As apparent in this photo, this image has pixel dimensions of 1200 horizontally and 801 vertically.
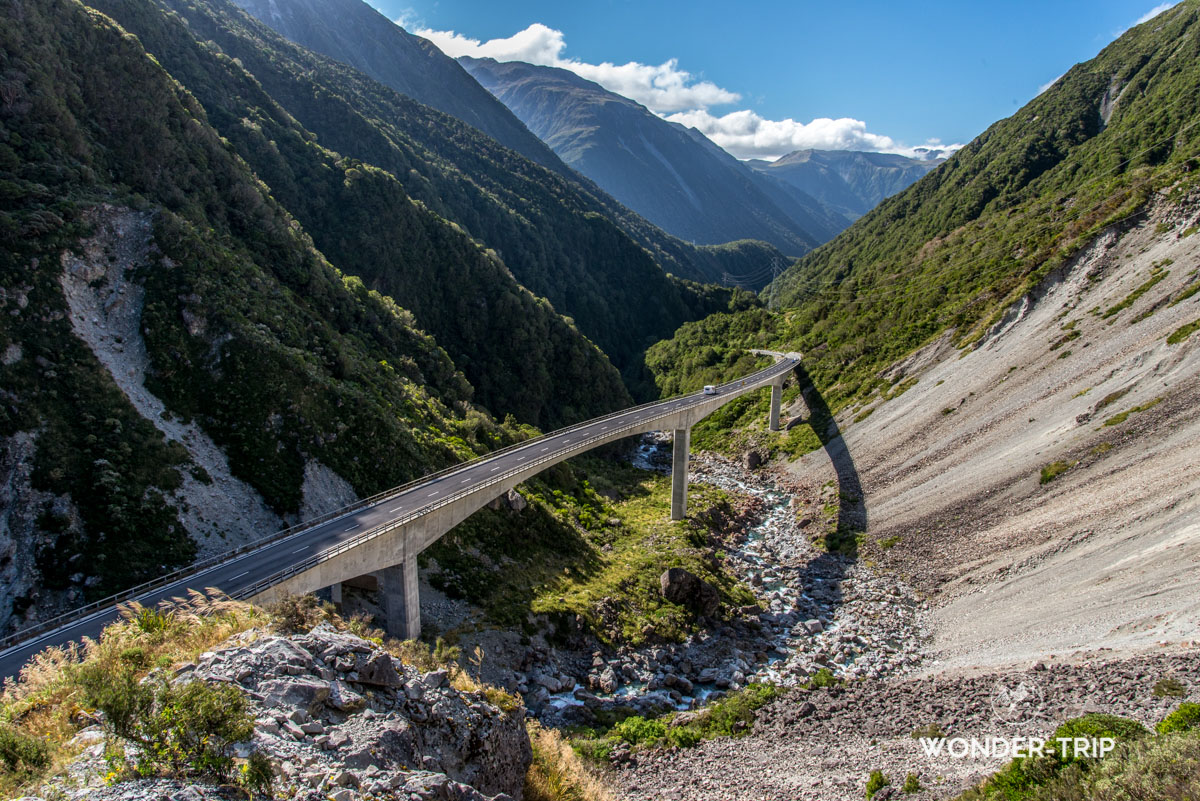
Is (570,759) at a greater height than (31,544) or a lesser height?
lesser

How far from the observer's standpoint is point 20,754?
8500 millimetres

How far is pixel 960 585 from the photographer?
3453 centimetres

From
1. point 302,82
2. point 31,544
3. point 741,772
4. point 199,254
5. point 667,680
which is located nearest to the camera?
point 741,772

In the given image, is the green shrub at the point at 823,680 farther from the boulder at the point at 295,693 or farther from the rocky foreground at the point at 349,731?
the boulder at the point at 295,693

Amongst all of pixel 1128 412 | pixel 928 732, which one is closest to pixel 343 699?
pixel 928 732

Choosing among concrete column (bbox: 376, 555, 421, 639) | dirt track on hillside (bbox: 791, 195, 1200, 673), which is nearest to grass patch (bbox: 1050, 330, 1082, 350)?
dirt track on hillside (bbox: 791, 195, 1200, 673)

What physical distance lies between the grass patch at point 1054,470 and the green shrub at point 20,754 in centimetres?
4564

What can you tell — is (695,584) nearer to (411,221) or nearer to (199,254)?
(199,254)

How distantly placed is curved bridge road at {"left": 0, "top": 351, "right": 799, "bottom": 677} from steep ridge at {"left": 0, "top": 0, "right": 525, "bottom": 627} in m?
3.15

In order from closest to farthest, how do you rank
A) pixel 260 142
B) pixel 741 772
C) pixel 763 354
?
pixel 741 772
pixel 260 142
pixel 763 354

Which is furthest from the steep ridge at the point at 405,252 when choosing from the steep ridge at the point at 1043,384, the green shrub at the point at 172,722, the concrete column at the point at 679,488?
the green shrub at the point at 172,722

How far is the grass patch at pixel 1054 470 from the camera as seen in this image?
37.4 m

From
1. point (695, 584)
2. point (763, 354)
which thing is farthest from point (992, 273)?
point (695, 584)

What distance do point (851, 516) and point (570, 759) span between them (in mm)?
35632
